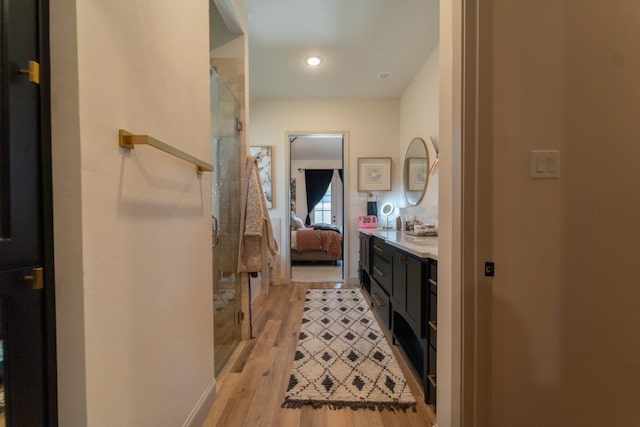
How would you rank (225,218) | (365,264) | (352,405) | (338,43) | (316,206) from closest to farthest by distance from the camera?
(352,405) → (225,218) → (338,43) → (365,264) → (316,206)

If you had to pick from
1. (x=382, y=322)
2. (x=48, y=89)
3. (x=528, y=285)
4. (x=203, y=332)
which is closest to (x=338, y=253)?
(x=382, y=322)

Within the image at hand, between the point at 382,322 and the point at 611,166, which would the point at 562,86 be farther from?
the point at 382,322

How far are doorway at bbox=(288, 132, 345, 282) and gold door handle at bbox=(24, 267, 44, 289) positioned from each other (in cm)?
352

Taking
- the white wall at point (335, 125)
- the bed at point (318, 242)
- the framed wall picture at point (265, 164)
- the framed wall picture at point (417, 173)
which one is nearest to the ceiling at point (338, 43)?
the white wall at point (335, 125)

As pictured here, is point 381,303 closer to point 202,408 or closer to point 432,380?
point 432,380

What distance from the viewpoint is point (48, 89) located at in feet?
2.12

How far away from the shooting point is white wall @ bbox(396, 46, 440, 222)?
2607 mm

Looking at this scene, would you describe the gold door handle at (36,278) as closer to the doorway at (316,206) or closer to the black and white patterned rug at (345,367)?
the black and white patterned rug at (345,367)

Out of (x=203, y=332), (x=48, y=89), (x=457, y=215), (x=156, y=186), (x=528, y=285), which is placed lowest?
(x=203, y=332)

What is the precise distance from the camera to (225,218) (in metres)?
1.98

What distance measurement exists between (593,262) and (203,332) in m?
1.72

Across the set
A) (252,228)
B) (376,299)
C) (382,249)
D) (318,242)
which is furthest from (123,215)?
(318,242)

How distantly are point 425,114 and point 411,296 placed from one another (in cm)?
216

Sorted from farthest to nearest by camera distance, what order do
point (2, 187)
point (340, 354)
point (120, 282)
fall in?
point (340, 354) < point (120, 282) < point (2, 187)
